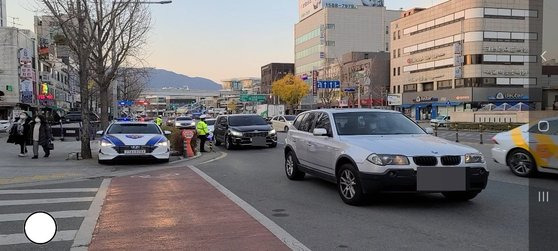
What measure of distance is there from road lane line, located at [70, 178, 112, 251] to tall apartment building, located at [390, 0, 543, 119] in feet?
230

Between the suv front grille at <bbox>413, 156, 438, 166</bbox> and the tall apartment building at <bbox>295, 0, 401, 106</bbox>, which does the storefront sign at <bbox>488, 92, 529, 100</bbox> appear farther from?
the suv front grille at <bbox>413, 156, 438, 166</bbox>

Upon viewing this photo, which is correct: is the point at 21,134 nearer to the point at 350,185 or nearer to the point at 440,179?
the point at 350,185

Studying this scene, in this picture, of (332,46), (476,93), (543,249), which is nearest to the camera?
(543,249)

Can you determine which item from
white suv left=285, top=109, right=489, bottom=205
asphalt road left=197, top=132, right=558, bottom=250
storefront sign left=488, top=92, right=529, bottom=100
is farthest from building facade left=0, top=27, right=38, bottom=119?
storefront sign left=488, top=92, right=529, bottom=100

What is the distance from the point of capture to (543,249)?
5.63 meters

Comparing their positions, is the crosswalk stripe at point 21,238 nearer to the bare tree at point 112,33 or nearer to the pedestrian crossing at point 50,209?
the pedestrian crossing at point 50,209

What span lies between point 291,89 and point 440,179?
317 feet

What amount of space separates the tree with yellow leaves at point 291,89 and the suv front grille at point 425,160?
96663mm

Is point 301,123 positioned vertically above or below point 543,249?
above

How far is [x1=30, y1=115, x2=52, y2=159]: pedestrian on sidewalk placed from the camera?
1683 cm

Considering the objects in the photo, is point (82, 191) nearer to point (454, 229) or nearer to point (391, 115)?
point (391, 115)

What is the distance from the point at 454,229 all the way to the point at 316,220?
1857 millimetres

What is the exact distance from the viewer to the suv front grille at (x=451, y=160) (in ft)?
25.1

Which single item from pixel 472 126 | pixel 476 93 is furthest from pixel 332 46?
pixel 472 126
